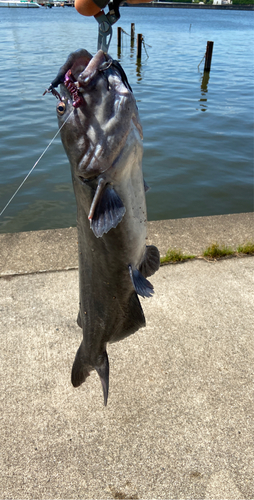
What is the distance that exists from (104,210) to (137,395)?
1.82m

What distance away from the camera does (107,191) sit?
6.22 feet

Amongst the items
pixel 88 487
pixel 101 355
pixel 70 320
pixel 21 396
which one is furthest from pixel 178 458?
pixel 70 320

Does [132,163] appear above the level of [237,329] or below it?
above

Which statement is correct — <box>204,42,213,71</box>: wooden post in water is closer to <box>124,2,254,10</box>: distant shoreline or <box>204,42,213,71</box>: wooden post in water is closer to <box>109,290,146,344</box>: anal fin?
<box>109,290,146,344</box>: anal fin

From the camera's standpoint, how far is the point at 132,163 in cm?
198

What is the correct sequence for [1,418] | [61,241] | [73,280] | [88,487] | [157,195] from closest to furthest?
1. [88,487]
2. [1,418]
3. [73,280]
4. [61,241]
5. [157,195]

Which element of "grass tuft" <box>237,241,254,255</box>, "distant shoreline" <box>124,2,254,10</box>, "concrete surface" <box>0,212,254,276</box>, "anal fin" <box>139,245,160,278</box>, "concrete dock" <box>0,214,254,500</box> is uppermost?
"distant shoreline" <box>124,2,254,10</box>

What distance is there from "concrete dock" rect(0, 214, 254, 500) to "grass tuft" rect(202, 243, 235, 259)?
28cm

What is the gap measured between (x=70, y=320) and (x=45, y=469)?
56.5 inches

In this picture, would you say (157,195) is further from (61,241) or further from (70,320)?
(70,320)

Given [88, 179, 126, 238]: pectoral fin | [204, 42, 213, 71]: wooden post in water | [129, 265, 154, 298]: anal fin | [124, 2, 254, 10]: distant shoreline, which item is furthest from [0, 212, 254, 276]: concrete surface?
[124, 2, 254, 10]: distant shoreline

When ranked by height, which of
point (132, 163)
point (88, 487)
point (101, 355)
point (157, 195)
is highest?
point (132, 163)

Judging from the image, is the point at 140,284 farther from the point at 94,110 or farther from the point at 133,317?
the point at 94,110

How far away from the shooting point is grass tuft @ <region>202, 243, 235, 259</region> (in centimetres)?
472
